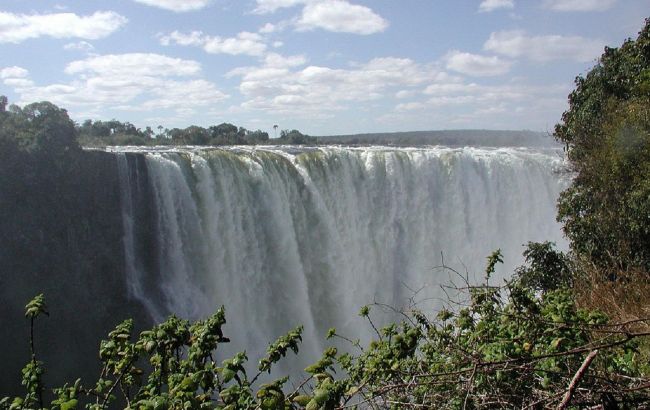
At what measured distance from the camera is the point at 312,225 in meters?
18.0

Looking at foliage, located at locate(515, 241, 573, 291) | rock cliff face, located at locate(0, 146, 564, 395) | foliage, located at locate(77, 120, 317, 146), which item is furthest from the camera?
foliage, located at locate(77, 120, 317, 146)

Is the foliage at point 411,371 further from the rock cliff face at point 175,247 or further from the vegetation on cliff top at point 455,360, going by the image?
the rock cliff face at point 175,247

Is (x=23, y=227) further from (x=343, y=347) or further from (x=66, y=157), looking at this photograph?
(x=343, y=347)

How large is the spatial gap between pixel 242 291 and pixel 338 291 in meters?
3.60

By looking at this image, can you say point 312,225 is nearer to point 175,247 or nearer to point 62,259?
point 175,247

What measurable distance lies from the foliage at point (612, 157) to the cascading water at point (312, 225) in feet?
13.5

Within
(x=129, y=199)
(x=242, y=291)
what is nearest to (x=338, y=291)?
(x=242, y=291)

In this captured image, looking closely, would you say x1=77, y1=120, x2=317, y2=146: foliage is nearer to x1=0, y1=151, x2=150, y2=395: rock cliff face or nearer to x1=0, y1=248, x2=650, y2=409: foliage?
x1=0, y1=151, x2=150, y2=395: rock cliff face

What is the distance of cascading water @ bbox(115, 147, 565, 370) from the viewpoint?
15719mm

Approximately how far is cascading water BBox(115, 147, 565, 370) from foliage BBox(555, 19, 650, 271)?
412cm

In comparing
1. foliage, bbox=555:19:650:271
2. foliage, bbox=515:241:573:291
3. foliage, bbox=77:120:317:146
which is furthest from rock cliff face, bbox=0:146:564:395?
foliage, bbox=77:120:317:146

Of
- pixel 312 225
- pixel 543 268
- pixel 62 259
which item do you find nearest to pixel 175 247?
pixel 62 259

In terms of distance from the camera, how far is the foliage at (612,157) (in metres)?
10.2

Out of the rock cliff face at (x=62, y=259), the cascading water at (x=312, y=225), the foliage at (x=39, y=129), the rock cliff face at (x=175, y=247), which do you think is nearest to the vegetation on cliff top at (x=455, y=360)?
the cascading water at (x=312, y=225)
